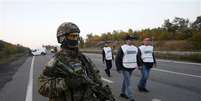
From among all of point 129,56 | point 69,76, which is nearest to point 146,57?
point 129,56

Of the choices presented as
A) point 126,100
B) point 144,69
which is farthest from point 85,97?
point 144,69

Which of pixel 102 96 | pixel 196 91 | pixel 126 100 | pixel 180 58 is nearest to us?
pixel 102 96

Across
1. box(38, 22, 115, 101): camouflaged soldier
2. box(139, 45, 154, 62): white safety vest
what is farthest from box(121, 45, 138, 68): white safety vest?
box(38, 22, 115, 101): camouflaged soldier

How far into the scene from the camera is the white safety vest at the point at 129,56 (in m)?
9.40

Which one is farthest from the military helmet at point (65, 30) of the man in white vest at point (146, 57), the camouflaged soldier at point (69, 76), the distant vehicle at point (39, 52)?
the distant vehicle at point (39, 52)

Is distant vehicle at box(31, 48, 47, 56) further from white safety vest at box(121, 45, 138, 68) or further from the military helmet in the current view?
the military helmet

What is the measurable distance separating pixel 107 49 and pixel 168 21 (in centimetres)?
5490

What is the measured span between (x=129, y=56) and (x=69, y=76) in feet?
21.0

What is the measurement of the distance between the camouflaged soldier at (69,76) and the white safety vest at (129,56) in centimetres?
589

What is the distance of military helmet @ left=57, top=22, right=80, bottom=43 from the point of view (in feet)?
11.2

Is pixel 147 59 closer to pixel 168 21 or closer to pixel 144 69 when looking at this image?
pixel 144 69

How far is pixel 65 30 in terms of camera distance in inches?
135

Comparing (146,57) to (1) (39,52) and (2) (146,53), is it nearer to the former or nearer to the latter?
(2) (146,53)

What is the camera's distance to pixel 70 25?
11.3ft
